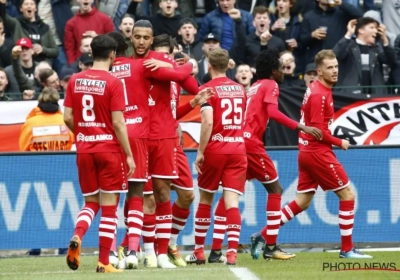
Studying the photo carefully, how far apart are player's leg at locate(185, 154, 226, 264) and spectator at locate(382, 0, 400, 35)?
28.7 feet

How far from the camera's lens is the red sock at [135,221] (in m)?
12.3

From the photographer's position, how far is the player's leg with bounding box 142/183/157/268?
12688mm

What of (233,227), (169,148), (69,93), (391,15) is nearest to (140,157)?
(169,148)

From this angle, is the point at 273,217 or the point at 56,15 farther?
the point at 56,15

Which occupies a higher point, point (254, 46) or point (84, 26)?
point (84, 26)

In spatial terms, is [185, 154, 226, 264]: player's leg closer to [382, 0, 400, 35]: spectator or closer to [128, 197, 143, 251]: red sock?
[128, 197, 143, 251]: red sock

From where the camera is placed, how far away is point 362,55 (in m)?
19.3

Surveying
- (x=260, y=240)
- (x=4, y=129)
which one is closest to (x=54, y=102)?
(x=4, y=129)

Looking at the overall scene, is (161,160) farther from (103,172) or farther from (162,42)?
(162,42)

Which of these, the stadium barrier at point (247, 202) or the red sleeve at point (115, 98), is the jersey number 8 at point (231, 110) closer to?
the red sleeve at point (115, 98)

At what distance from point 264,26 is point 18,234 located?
6515mm

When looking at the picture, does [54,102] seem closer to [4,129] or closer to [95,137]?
[4,129]

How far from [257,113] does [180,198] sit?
1.48 m

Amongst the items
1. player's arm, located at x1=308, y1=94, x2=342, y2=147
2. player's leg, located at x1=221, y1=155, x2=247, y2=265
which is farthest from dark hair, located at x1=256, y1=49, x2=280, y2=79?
player's leg, located at x1=221, y1=155, x2=247, y2=265
